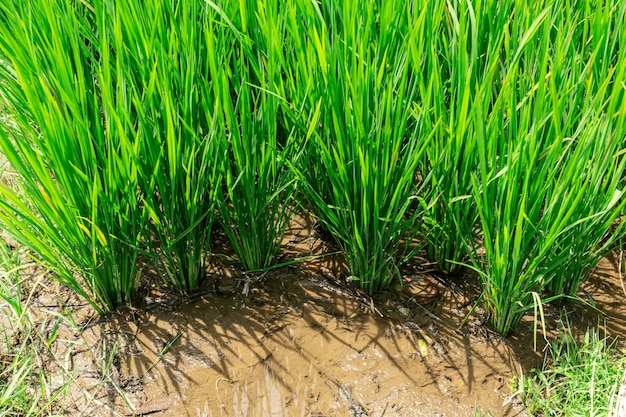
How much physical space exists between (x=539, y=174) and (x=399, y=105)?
0.36 m

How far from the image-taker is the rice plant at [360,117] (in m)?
1.52

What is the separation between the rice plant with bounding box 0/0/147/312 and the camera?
1.48 meters

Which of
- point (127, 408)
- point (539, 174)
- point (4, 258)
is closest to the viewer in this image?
point (539, 174)

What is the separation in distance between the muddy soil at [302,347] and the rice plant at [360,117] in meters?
0.17

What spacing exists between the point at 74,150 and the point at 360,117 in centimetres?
68

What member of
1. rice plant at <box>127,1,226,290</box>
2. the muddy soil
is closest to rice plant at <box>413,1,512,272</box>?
the muddy soil

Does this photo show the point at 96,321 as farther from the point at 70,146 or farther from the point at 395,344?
the point at 395,344

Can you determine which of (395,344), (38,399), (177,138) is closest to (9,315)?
(38,399)

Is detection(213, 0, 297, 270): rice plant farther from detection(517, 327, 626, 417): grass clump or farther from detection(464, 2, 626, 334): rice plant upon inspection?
detection(517, 327, 626, 417): grass clump

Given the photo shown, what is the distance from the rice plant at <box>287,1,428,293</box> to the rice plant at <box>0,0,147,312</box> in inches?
17.5

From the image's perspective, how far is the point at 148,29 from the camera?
64.7 inches

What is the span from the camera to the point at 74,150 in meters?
1.50

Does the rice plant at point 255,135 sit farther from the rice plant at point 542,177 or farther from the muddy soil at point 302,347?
the rice plant at point 542,177

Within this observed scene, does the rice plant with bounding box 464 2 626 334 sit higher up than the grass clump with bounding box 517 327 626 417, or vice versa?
the rice plant with bounding box 464 2 626 334
